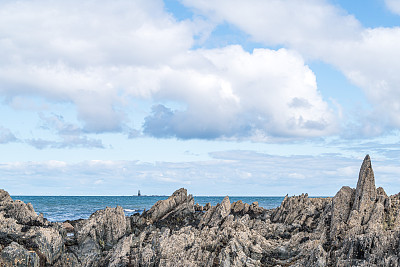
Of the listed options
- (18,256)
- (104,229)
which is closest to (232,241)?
(104,229)

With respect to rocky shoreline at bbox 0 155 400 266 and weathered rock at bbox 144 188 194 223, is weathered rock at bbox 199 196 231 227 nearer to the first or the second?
rocky shoreline at bbox 0 155 400 266

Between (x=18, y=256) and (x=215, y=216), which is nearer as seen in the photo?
(x=18, y=256)

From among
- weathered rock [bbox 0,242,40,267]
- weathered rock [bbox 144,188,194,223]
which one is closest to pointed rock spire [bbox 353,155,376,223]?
weathered rock [bbox 144,188,194,223]

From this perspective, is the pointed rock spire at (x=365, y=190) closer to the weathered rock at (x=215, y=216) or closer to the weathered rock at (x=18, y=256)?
the weathered rock at (x=215, y=216)

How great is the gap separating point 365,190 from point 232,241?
42.6ft

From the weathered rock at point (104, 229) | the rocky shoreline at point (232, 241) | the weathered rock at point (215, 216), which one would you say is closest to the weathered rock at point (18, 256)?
the rocky shoreline at point (232, 241)

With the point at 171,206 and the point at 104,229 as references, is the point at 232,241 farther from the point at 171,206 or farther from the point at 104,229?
the point at 171,206

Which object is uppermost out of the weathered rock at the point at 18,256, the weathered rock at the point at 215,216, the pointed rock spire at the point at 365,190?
A: the pointed rock spire at the point at 365,190

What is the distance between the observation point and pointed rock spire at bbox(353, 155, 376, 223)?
35.3 meters

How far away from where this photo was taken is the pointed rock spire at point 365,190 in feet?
116

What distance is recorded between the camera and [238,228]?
38.5 m

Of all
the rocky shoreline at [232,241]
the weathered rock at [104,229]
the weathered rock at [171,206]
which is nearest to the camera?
the rocky shoreline at [232,241]

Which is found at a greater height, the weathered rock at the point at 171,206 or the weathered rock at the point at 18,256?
the weathered rock at the point at 171,206

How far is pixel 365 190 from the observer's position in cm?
3603
